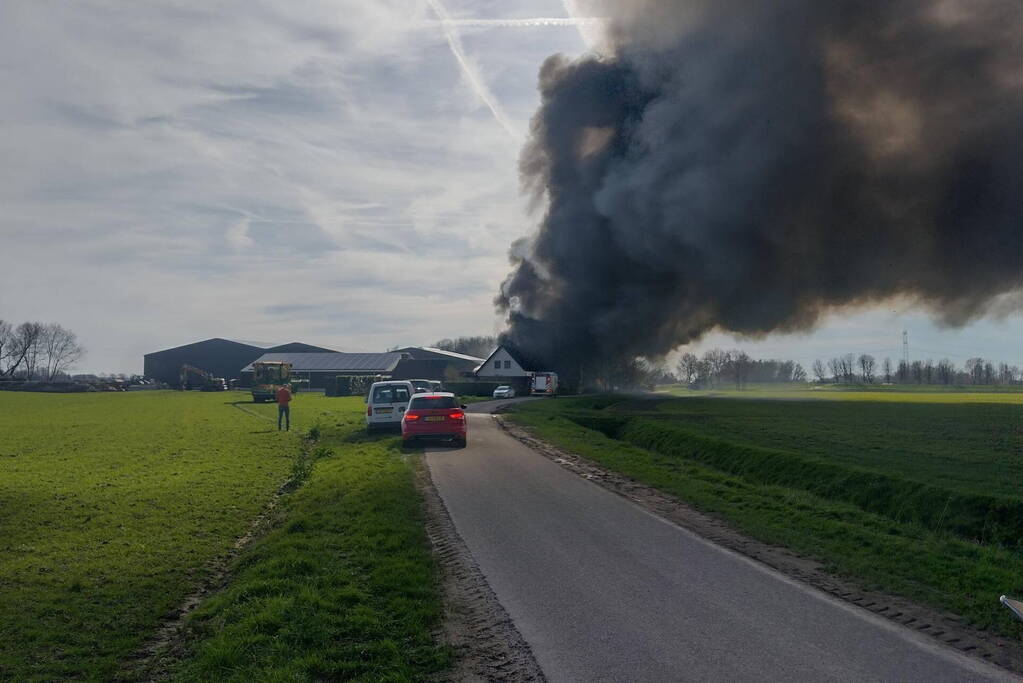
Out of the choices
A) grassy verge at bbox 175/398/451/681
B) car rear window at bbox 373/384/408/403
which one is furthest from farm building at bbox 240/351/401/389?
grassy verge at bbox 175/398/451/681

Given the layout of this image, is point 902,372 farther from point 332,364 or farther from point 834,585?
point 834,585

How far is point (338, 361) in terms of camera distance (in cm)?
13075

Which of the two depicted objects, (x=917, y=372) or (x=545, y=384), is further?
(x=917, y=372)

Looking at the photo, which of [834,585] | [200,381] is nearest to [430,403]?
[834,585]

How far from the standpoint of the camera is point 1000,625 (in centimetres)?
825

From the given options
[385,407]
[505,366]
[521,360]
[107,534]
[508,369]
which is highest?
[521,360]

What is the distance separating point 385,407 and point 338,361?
10088 cm

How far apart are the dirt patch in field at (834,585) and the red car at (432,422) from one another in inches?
355

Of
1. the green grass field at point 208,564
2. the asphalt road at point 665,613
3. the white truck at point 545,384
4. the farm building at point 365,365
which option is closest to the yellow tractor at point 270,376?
the white truck at point 545,384

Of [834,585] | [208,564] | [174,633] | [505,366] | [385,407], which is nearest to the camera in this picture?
[174,633]

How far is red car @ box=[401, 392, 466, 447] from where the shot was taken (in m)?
27.5

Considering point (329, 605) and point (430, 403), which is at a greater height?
point (430, 403)

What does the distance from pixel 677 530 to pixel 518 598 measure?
5.01 metres

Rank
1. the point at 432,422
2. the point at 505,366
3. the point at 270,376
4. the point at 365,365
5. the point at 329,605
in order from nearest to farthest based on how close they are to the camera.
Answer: the point at 329,605 < the point at 432,422 < the point at 270,376 < the point at 505,366 < the point at 365,365
